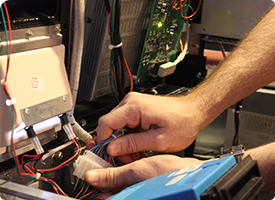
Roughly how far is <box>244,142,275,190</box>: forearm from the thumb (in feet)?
1.07

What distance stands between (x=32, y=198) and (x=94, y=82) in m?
0.52

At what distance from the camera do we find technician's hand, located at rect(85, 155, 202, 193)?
70 cm

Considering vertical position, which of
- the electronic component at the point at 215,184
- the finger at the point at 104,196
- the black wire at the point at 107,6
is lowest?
the finger at the point at 104,196

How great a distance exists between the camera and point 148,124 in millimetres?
833

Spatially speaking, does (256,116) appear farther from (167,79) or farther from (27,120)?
(27,120)

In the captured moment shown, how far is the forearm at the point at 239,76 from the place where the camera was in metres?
0.93

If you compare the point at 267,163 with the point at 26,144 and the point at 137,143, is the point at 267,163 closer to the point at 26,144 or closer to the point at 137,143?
the point at 137,143

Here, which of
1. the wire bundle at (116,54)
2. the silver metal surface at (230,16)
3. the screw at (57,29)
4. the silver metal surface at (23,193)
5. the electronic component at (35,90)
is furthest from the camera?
the silver metal surface at (230,16)

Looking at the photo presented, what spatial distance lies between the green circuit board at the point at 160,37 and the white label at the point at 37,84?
1.79 feet

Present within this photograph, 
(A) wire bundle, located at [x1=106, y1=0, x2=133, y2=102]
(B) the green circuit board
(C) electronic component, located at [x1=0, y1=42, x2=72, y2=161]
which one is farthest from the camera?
(B) the green circuit board

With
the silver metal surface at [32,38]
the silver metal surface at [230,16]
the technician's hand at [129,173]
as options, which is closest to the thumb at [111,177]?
the technician's hand at [129,173]

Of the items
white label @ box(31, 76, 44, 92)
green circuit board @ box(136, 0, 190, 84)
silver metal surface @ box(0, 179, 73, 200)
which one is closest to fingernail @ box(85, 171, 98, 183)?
silver metal surface @ box(0, 179, 73, 200)

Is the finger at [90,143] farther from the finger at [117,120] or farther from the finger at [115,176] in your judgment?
the finger at [115,176]

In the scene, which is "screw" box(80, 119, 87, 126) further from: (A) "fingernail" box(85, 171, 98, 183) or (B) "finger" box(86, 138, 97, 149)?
(A) "fingernail" box(85, 171, 98, 183)
